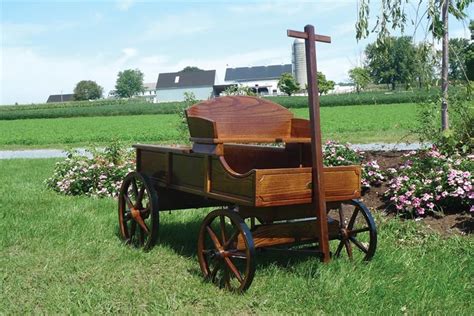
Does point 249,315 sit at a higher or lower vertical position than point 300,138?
lower

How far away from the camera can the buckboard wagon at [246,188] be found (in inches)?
146

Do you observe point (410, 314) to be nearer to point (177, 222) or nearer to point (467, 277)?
point (467, 277)

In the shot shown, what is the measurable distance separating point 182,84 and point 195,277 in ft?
388

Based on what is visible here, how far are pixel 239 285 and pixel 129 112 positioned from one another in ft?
176

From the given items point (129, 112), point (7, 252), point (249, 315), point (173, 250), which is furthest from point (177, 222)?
point (129, 112)

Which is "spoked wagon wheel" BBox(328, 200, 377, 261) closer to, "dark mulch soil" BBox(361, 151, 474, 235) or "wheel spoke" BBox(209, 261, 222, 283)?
"wheel spoke" BBox(209, 261, 222, 283)

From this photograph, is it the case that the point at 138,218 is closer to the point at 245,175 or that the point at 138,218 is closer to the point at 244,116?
the point at 244,116

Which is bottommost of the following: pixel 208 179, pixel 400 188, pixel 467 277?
pixel 467 277

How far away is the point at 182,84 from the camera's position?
121 meters

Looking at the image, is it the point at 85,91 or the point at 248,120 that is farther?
the point at 85,91

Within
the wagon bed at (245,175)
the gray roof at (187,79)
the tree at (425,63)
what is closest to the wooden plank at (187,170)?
the wagon bed at (245,175)

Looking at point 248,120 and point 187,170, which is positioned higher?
point 248,120

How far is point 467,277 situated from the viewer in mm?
4090

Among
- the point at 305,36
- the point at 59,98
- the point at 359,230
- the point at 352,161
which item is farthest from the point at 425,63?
the point at 59,98
